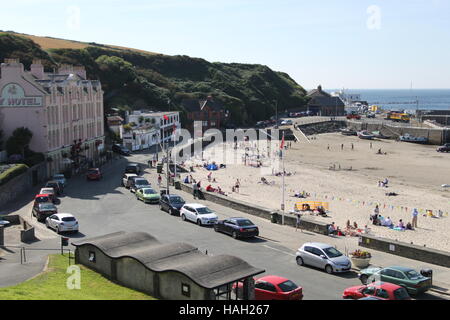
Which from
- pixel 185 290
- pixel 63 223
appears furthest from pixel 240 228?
pixel 185 290

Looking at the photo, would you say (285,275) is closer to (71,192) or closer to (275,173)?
(71,192)

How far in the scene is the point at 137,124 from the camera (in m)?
79.9

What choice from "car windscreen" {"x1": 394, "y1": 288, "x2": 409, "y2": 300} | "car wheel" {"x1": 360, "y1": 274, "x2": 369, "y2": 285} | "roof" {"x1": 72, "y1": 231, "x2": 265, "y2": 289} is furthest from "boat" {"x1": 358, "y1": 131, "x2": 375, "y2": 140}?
"car windscreen" {"x1": 394, "y1": 288, "x2": 409, "y2": 300}

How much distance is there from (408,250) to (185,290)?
13.3 meters

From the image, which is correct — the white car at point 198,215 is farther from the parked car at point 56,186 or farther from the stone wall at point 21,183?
the stone wall at point 21,183

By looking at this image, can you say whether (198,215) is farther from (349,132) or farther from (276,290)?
(349,132)

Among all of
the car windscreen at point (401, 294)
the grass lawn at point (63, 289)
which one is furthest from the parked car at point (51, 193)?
the car windscreen at point (401, 294)

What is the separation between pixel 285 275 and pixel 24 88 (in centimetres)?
3584

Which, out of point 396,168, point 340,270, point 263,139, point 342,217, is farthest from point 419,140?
point 340,270

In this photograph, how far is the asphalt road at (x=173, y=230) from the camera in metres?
21.0

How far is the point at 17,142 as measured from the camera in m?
46.4

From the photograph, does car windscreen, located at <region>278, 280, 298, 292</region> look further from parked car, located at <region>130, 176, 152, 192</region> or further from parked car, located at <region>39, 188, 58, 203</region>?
parked car, located at <region>130, 176, 152, 192</region>

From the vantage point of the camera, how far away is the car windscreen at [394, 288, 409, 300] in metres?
17.3

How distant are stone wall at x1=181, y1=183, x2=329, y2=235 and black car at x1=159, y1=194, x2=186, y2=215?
3.98m
